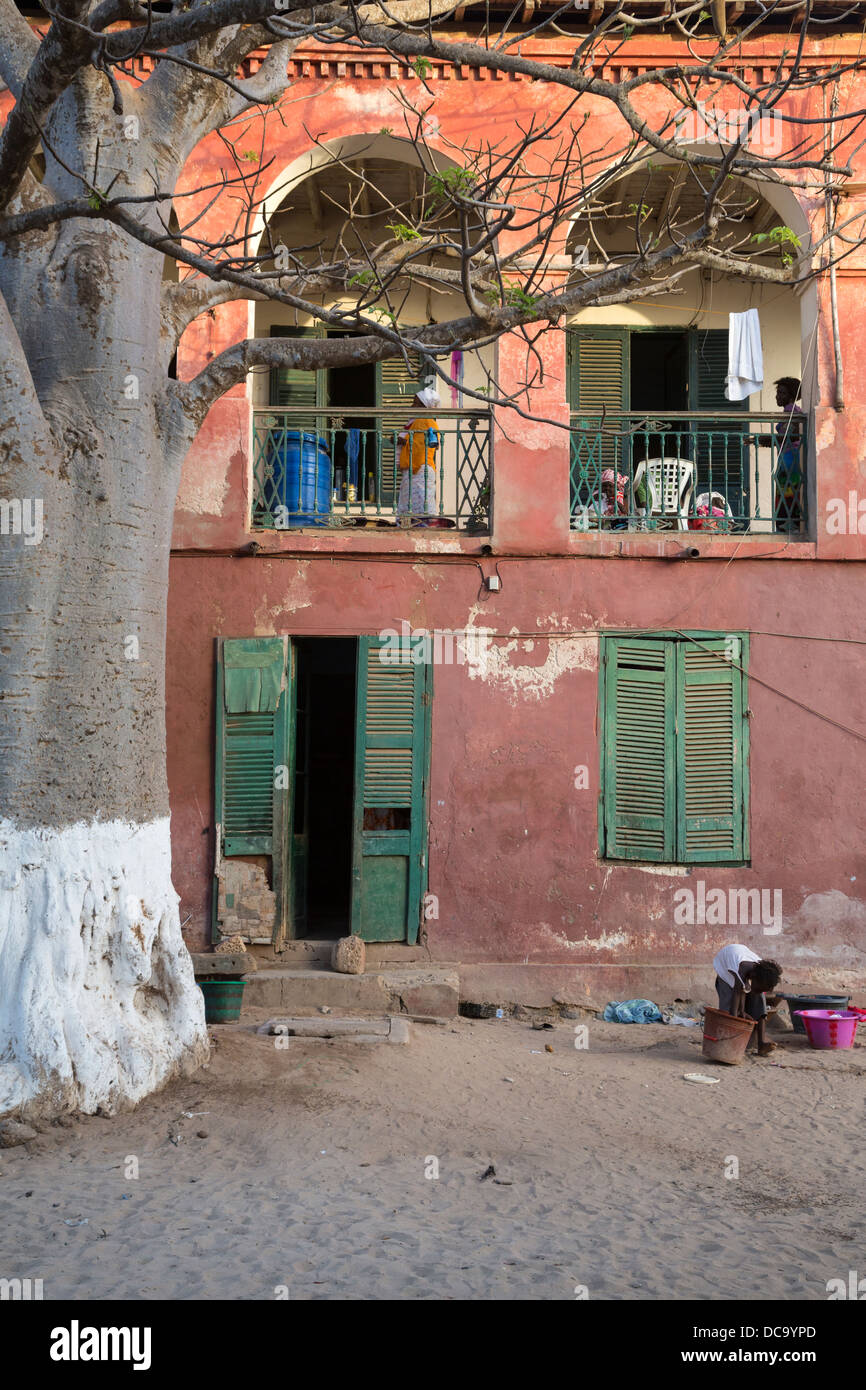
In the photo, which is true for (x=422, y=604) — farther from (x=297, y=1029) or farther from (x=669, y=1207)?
(x=669, y=1207)

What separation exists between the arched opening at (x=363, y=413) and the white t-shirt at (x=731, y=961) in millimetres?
3782

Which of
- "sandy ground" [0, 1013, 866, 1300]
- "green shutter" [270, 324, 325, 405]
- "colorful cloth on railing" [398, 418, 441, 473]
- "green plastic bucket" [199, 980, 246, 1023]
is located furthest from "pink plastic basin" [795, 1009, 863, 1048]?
"green shutter" [270, 324, 325, 405]

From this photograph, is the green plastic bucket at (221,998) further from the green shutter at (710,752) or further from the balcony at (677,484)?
the balcony at (677,484)

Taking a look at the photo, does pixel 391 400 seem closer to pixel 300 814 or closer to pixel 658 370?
pixel 658 370

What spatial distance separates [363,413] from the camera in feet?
28.7

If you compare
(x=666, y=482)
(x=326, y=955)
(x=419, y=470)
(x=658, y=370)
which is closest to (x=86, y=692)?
(x=326, y=955)

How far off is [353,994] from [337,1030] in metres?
0.95

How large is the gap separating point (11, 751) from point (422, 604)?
406 cm

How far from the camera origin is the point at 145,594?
5.84 m

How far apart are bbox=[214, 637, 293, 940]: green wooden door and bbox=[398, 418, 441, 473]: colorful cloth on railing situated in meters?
1.79

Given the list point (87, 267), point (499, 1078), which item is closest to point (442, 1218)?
point (499, 1078)

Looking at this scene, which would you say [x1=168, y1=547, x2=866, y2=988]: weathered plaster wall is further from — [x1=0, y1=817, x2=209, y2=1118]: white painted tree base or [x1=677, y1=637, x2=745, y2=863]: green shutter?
[x1=0, y1=817, x2=209, y2=1118]: white painted tree base

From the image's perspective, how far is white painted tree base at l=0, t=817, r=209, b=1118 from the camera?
5070 mm

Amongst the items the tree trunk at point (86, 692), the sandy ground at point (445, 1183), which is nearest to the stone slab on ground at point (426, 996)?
the sandy ground at point (445, 1183)
